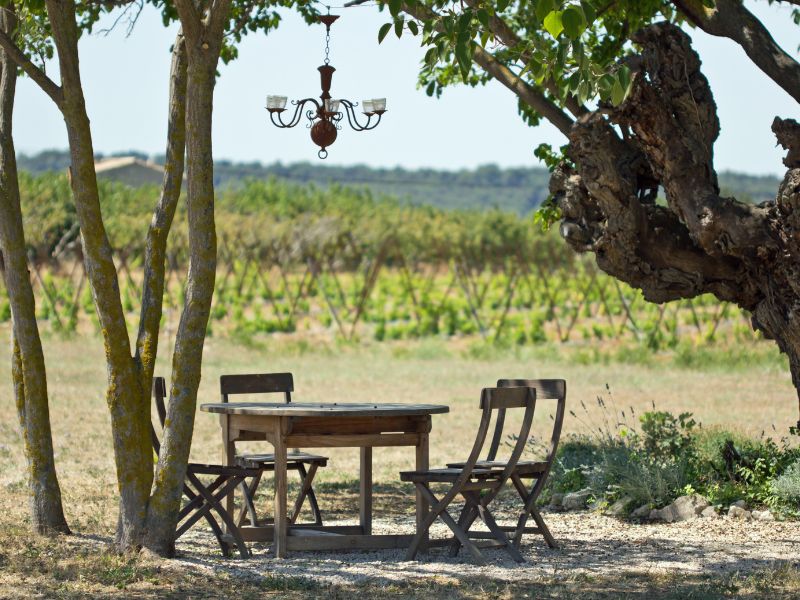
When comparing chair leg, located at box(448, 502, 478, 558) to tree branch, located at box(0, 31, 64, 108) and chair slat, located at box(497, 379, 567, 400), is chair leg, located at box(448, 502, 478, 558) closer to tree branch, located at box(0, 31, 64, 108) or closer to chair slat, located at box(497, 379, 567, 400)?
chair slat, located at box(497, 379, 567, 400)

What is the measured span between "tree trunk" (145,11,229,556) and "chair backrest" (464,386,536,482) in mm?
1375

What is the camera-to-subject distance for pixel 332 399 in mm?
14234

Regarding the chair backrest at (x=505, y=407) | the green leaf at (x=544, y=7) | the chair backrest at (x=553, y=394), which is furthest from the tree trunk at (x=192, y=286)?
the green leaf at (x=544, y=7)

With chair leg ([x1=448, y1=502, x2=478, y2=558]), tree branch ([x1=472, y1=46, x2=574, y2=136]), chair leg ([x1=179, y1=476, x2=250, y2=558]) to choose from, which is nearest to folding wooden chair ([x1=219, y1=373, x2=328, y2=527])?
chair leg ([x1=179, y1=476, x2=250, y2=558])

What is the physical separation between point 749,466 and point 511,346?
1356cm

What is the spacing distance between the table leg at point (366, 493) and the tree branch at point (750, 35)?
10.5 feet

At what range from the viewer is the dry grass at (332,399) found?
5.17 meters

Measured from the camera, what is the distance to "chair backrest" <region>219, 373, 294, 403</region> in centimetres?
679

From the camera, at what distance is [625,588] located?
16.8 feet

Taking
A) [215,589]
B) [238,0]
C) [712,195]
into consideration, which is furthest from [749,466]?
[238,0]

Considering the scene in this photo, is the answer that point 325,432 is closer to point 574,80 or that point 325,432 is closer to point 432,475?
point 432,475

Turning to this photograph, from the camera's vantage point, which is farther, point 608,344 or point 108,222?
point 108,222

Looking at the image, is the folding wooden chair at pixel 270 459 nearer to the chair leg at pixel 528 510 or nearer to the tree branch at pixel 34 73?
the chair leg at pixel 528 510

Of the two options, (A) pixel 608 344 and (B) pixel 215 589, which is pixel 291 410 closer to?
(B) pixel 215 589
